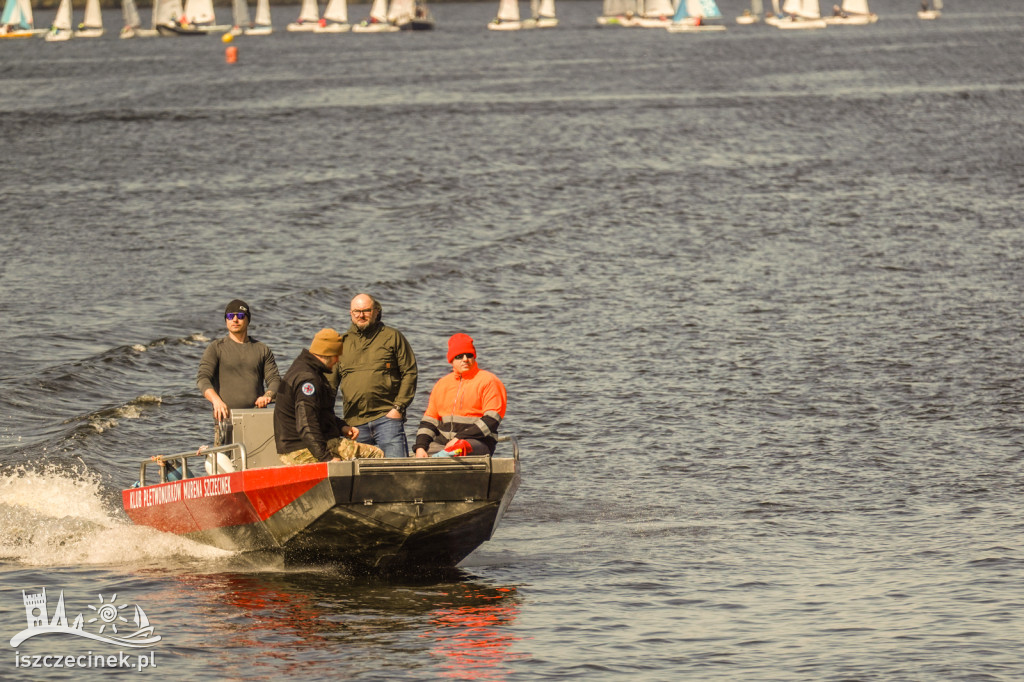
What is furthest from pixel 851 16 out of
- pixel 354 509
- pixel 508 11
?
pixel 354 509

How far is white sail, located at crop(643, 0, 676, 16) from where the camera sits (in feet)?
540

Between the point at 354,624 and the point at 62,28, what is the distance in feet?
521

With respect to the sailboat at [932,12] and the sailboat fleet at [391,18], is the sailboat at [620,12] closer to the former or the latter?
the sailboat fleet at [391,18]

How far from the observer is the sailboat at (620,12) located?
16975 centimetres

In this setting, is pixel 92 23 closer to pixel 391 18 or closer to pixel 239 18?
pixel 239 18

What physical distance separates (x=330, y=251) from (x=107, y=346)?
10.5m

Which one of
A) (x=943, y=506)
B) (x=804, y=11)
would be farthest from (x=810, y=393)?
(x=804, y=11)

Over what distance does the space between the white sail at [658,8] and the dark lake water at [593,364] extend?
9846cm

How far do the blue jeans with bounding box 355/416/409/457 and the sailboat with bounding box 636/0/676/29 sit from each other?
15285 cm

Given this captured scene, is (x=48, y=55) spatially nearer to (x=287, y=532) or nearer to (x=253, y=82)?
(x=253, y=82)

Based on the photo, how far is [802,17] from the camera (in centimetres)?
15638

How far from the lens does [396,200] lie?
44469mm

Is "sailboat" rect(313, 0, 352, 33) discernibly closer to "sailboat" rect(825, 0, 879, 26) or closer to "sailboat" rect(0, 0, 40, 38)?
"sailboat" rect(0, 0, 40, 38)

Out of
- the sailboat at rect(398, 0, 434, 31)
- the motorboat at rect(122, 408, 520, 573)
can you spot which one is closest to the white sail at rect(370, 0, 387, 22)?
the sailboat at rect(398, 0, 434, 31)
